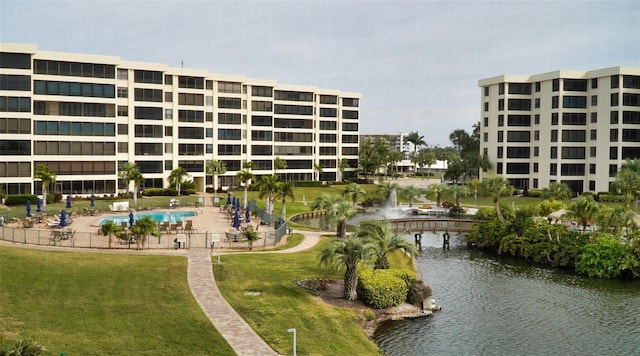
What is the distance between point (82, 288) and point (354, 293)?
14.7 meters

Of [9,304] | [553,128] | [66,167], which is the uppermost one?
[553,128]

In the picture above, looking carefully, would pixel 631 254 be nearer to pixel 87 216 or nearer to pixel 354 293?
pixel 354 293

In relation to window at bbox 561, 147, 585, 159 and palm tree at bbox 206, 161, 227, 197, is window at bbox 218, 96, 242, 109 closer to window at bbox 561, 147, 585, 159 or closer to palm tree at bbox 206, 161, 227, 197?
→ palm tree at bbox 206, 161, 227, 197

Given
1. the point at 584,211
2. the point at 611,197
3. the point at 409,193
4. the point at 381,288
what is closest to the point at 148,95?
the point at 409,193

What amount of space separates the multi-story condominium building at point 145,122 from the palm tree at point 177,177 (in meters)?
3.65

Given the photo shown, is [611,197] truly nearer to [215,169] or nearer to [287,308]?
[215,169]

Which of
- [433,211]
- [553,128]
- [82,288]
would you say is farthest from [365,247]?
[553,128]

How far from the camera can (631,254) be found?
42406 millimetres

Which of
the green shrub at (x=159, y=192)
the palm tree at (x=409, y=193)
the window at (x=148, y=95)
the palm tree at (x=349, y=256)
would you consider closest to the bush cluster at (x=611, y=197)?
the palm tree at (x=409, y=193)

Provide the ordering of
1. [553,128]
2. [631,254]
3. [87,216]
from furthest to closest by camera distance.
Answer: [553,128] → [87,216] → [631,254]

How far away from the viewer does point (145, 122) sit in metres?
81.2

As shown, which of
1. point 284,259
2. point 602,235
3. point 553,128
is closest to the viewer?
point 284,259

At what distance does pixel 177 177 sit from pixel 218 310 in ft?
178

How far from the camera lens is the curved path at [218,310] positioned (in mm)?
22578
